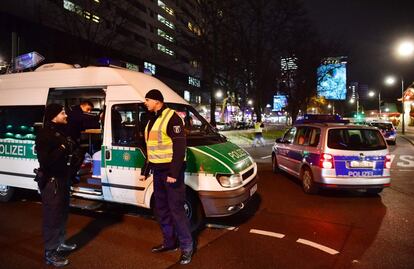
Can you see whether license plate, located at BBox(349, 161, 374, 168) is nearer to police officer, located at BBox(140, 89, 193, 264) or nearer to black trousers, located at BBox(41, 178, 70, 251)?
police officer, located at BBox(140, 89, 193, 264)

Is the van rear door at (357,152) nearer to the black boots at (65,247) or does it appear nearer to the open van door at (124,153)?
the open van door at (124,153)

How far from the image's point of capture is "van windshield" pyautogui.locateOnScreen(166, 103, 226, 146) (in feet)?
20.9

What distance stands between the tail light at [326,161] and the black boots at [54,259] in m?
5.61

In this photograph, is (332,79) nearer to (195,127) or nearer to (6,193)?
(195,127)

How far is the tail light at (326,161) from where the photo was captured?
798 centimetres

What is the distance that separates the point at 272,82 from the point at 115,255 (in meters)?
29.1

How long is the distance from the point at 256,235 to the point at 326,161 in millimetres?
3093

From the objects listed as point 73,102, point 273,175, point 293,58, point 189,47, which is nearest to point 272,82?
point 293,58

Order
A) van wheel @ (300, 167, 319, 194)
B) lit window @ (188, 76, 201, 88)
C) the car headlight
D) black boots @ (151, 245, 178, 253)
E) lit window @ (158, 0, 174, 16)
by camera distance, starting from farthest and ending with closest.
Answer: lit window @ (188, 76, 201, 88) < lit window @ (158, 0, 174, 16) < van wheel @ (300, 167, 319, 194) < the car headlight < black boots @ (151, 245, 178, 253)

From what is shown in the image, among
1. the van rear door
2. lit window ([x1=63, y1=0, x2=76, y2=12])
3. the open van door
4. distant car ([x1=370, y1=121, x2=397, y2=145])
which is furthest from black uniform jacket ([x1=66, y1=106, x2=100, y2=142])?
lit window ([x1=63, y1=0, x2=76, y2=12])

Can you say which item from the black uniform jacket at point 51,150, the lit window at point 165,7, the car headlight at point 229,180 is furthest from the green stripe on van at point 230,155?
the lit window at point 165,7

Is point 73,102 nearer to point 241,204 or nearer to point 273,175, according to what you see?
point 241,204

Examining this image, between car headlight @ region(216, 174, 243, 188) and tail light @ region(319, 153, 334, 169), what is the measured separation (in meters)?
3.08

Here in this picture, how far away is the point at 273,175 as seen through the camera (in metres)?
11.6
